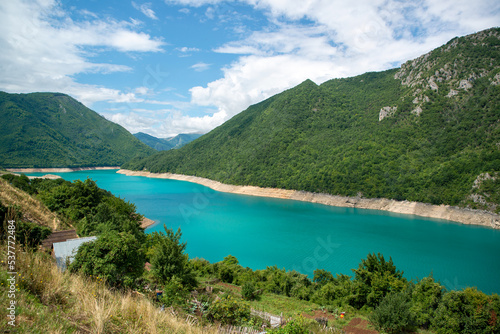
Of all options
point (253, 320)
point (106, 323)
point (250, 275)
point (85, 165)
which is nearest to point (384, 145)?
point (250, 275)

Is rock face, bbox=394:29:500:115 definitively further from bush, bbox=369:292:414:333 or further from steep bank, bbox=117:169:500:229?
bush, bbox=369:292:414:333

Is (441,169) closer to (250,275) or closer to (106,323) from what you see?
(250,275)

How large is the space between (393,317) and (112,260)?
30.2 feet

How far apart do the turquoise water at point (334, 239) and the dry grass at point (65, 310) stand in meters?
18.8

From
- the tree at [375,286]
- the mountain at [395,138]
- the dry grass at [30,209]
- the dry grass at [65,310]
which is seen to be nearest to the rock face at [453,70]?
the mountain at [395,138]

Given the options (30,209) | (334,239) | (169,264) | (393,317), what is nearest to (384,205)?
(334,239)

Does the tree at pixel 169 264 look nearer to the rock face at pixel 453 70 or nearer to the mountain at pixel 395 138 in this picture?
the mountain at pixel 395 138

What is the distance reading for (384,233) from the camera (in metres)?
32.5

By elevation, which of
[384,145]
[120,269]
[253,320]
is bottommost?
[253,320]

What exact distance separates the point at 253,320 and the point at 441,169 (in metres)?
47.7

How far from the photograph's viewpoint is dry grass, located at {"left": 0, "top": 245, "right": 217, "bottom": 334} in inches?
112

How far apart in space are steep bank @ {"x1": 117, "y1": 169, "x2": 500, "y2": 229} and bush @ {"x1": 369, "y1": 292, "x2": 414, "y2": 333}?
35551 mm

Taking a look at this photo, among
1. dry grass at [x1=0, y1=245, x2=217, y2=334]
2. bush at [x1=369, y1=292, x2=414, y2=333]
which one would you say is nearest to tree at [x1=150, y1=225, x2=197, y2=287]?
bush at [x1=369, y1=292, x2=414, y2=333]

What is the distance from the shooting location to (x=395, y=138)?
192ft
